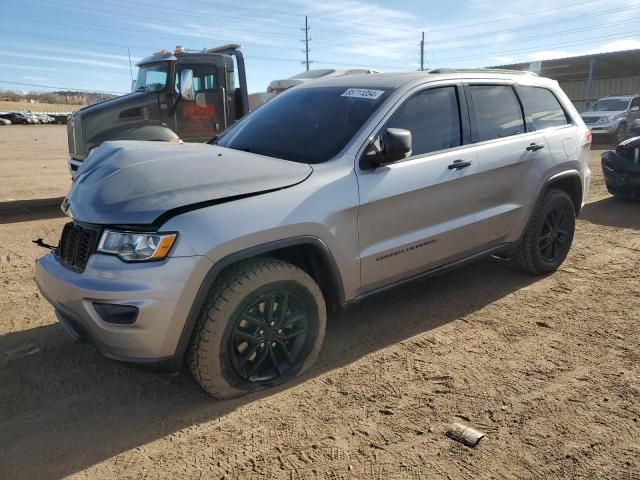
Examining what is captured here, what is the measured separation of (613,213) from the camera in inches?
293

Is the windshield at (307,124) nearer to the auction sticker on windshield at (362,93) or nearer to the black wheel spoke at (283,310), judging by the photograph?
the auction sticker on windshield at (362,93)

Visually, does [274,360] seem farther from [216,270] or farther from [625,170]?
[625,170]

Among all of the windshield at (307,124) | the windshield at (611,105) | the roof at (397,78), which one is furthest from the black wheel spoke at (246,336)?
the windshield at (611,105)

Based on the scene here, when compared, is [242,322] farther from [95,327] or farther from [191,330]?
[95,327]

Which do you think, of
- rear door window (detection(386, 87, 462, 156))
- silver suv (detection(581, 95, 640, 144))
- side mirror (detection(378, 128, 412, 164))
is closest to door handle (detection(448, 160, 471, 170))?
rear door window (detection(386, 87, 462, 156))

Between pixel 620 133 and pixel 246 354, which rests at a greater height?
pixel 620 133

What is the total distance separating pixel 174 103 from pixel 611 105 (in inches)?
714

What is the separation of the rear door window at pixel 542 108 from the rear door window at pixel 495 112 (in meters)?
0.17

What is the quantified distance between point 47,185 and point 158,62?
3.16m

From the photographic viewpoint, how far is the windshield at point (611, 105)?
19.7 meters

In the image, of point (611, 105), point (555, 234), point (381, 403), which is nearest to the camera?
point (381, 403)

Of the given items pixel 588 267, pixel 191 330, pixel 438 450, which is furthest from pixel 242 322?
pixel 588 267

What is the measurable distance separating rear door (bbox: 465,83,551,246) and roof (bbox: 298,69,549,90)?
0.10 meters

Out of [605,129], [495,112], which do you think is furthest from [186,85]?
[605,129]
